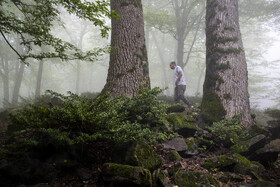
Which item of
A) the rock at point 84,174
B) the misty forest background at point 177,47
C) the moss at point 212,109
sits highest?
the misty forest background at point 177,47

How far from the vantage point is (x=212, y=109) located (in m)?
4.55

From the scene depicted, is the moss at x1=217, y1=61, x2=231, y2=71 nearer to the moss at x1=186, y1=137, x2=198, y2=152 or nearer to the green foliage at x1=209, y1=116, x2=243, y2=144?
the green foliage at x1=209, y1=116, x2=243, y2=144

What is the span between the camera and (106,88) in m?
4.43

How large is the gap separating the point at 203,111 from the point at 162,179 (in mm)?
2883

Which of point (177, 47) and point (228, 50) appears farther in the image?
point (177, 47)

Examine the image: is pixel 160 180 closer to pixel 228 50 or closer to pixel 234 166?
pixel 234 166

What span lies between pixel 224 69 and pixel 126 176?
14.2 ft

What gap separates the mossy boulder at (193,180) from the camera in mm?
2369

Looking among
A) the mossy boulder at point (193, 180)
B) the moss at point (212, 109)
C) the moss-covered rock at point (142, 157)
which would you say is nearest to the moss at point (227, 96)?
the moss at point (212, 109)

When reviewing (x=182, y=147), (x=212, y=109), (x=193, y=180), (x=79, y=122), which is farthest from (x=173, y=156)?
(x=212, y=109)

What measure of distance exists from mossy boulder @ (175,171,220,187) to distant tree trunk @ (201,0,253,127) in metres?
2.23

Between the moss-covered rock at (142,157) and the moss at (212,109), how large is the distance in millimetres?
2398

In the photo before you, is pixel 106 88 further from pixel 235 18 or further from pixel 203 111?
pixel 235 18

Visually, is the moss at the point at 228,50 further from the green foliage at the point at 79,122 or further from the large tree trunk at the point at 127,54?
the green foliage at the point at 79,122
